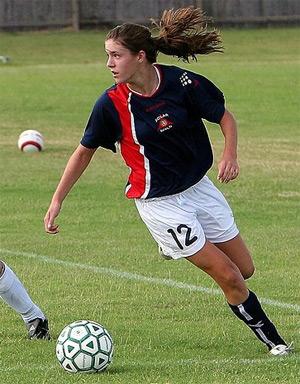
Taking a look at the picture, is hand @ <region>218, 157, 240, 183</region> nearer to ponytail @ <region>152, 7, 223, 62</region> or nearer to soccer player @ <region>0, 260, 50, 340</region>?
ponytail @ <region>152, 7, 223, 62</region>

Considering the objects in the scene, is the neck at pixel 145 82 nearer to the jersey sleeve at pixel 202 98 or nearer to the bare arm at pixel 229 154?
the jersey sleeve at pixel 202 98

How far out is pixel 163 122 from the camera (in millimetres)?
6895

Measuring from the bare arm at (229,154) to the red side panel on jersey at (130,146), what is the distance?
0.51 meters

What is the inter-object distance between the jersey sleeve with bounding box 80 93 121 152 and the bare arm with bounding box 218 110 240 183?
641 millimetres

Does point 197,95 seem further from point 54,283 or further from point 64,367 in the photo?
point 54,283

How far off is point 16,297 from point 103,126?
1.32 meters

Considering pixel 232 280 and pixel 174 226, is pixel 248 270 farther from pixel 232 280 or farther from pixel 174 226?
pixel 174 226

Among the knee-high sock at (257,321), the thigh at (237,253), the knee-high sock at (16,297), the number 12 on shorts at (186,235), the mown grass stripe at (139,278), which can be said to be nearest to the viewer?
the number 12 on shorts at (186,235)

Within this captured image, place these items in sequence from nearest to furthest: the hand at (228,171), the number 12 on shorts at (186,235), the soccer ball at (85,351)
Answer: the soccer ball at (85,351) < the hand at (228,171) < the number 12 on shorts at (186,235)

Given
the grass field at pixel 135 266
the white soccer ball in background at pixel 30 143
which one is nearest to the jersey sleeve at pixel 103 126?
the grass field at pixel 135 266

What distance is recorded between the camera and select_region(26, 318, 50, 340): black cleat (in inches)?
296

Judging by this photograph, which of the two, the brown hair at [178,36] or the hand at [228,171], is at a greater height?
the brown hair at [178,36]

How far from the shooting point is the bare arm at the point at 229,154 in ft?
22.2

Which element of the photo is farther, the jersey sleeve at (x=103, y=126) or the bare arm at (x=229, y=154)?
the jersey sleeve at (x=103, y=126)
